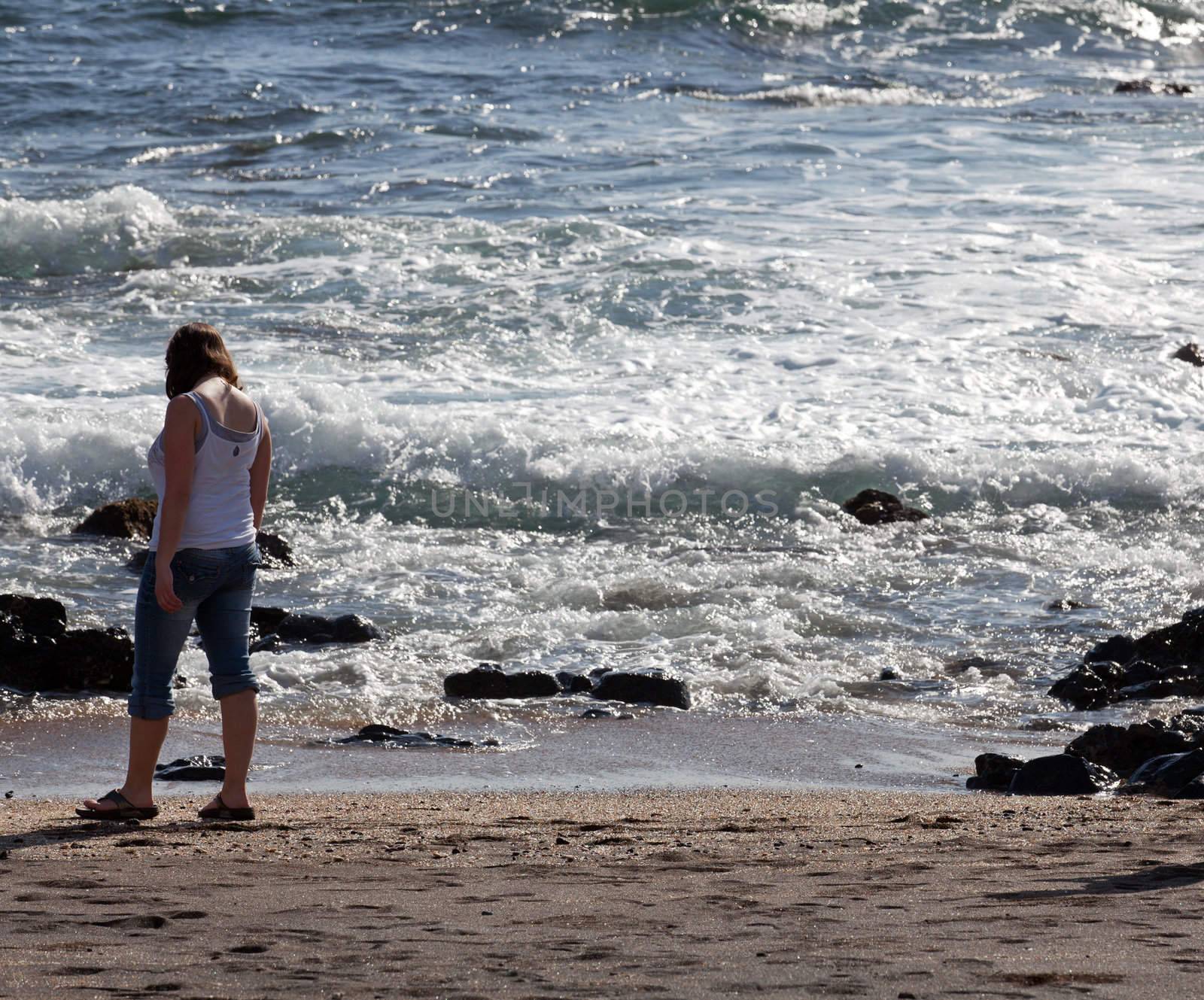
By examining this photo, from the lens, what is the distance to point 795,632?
7.70 meters

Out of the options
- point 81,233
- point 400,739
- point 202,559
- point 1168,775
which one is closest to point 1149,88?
point 81,233

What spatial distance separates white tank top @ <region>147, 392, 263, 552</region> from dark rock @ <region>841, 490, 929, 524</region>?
567 cm

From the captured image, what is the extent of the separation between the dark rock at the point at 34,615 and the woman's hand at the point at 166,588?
225 centimetres

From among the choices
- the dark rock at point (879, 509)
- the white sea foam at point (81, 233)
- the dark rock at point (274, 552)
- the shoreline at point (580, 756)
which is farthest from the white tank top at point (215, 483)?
the white sea foam at point (81, 233)

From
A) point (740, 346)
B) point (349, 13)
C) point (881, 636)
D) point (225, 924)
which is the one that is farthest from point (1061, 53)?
point (225, 924)

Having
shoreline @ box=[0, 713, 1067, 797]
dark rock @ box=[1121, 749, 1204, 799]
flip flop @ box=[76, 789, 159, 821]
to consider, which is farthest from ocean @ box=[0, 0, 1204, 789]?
flip flop @ box=[76, 789, 159, 821]

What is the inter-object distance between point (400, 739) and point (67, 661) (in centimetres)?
160

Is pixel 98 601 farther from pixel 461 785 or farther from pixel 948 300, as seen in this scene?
pixel 948 300

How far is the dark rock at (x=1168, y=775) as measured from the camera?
529 cm

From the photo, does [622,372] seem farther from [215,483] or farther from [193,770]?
[215,483]

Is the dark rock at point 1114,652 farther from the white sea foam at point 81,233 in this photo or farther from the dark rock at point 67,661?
the white sea foam at point 81,233

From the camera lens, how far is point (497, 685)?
671 cm

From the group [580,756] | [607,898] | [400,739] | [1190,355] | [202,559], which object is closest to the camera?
[607,898]

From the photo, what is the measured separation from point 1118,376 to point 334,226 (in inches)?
325
